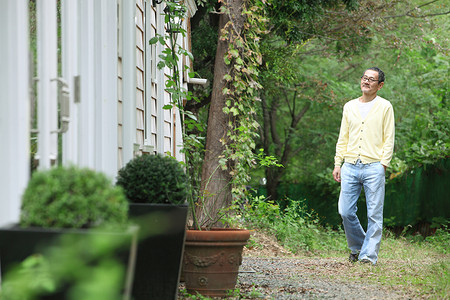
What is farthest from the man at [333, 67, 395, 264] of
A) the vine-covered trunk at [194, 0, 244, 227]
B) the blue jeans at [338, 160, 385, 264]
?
the vine-covered trunk at [194, 0, 244, 227]

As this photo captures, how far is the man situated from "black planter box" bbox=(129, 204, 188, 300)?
130 inches

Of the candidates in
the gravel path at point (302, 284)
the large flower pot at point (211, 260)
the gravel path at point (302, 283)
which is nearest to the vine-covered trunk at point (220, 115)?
the gravel path at point (302, 283)

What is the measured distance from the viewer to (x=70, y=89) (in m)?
3.64

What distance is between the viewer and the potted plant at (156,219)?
145 inches

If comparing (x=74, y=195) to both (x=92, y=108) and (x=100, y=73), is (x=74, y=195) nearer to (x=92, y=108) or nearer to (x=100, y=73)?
(x=92, y=108)

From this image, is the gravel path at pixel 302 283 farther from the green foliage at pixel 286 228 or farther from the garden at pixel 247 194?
the green foliage at pixel 286 228

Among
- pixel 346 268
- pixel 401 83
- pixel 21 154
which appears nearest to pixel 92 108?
pixel 21 154

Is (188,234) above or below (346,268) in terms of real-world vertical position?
above

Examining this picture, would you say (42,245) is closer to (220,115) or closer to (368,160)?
(368,160)

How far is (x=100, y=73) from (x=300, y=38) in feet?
30.7

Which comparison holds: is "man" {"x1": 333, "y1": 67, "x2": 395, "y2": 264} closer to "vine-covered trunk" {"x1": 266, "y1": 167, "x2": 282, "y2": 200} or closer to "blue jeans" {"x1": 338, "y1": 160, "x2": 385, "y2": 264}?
"blue jeans" {"x1": 338, "y1": 160, "x2": 385, "y2": 264}

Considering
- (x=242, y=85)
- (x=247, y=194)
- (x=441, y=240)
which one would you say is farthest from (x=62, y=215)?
(x=441, y=240)

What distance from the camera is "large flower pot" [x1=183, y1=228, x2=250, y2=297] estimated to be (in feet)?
14.9

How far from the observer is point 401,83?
18859mm
